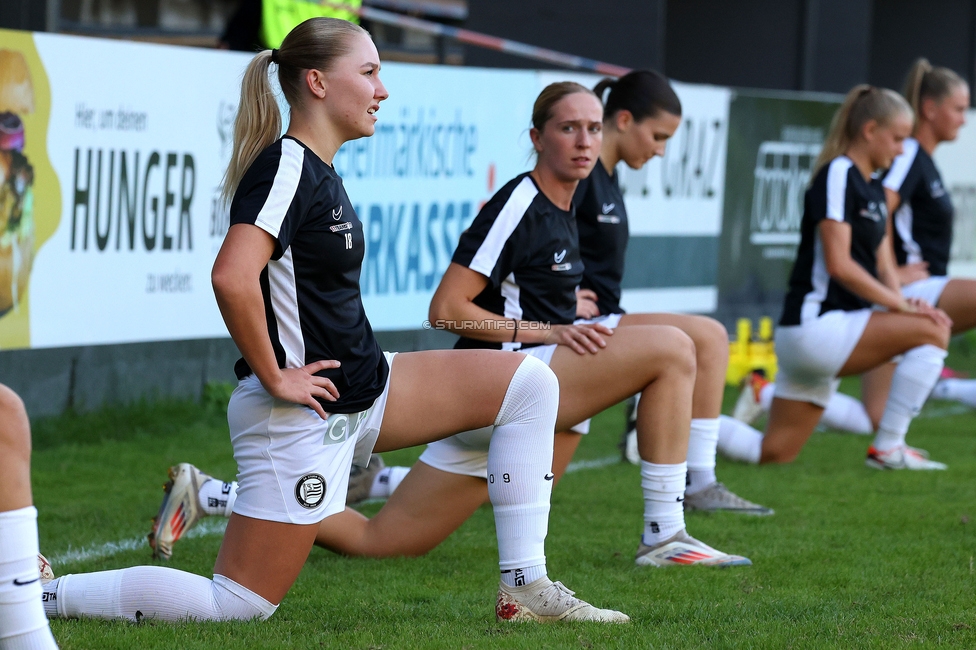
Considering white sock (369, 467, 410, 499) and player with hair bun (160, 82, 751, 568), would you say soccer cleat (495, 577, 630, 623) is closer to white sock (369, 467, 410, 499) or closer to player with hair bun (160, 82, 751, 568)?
player with hair bun (160, 82, 751, 568)

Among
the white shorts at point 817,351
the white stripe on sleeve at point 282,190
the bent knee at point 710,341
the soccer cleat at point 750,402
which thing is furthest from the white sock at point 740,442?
the white stripe on sleeve at point 282,190

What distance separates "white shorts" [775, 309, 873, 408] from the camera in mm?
6109

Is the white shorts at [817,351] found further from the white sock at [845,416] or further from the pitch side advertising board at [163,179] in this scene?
the pitch side advertising board at [163,179]

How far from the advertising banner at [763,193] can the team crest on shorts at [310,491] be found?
22.1ft

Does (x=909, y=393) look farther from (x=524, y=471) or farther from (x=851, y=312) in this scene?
(x=524, y=471)

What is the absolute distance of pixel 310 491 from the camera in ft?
10.7

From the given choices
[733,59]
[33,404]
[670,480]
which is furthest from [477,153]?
[733,59]

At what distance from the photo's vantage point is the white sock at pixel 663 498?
4.27 metres

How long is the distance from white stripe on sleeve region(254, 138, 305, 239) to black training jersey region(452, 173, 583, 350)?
41.8 inches

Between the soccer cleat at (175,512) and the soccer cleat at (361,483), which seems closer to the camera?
the soccer cleat at (175,512)

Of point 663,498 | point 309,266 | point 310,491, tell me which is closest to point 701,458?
point 663,498

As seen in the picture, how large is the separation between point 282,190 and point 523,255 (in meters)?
Result: 1.26

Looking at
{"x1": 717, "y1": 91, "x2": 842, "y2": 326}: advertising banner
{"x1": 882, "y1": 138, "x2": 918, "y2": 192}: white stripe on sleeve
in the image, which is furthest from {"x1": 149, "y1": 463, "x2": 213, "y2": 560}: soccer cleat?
{"x1": 717, "y1": 91, "x2": 842, "y2": 326}: advertising banner

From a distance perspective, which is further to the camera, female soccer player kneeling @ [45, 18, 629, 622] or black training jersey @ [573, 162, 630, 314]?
black training jersey @ [573, 162, 630, 314]
